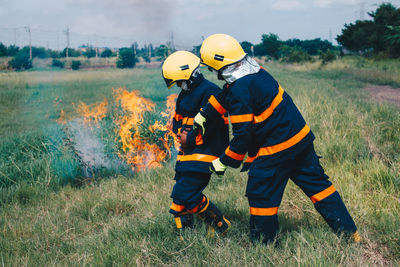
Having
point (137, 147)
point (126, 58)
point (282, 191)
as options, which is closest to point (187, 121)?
point (282, 191)

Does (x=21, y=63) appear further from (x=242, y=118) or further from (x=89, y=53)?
(x=242, y=118)

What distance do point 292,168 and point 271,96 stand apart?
584mm

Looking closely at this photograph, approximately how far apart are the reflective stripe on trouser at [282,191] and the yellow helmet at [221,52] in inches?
33.2

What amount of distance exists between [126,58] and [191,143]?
20214 mm

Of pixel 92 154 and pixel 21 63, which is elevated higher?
pixel 21 63

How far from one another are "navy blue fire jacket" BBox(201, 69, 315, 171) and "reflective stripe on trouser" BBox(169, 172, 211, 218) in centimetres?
46

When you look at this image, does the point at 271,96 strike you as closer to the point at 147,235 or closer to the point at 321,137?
the point at 147,235

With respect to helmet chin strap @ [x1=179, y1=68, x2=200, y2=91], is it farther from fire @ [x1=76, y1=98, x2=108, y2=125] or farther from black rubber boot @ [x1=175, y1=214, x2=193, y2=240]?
fire @ [x1=76, y1=98, x2=108, y2=125]

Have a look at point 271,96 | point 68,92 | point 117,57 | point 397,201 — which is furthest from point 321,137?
point 117,57

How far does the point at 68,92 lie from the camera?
15102 mm

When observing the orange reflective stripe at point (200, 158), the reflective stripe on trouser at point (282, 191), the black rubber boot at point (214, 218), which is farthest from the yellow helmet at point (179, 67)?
the black rubber boot at point (214, 218)

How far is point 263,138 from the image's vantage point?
2555mm

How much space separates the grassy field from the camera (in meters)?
2.47

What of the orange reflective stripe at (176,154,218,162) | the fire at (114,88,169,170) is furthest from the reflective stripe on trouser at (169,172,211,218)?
the fire at (114,88,169,170)
